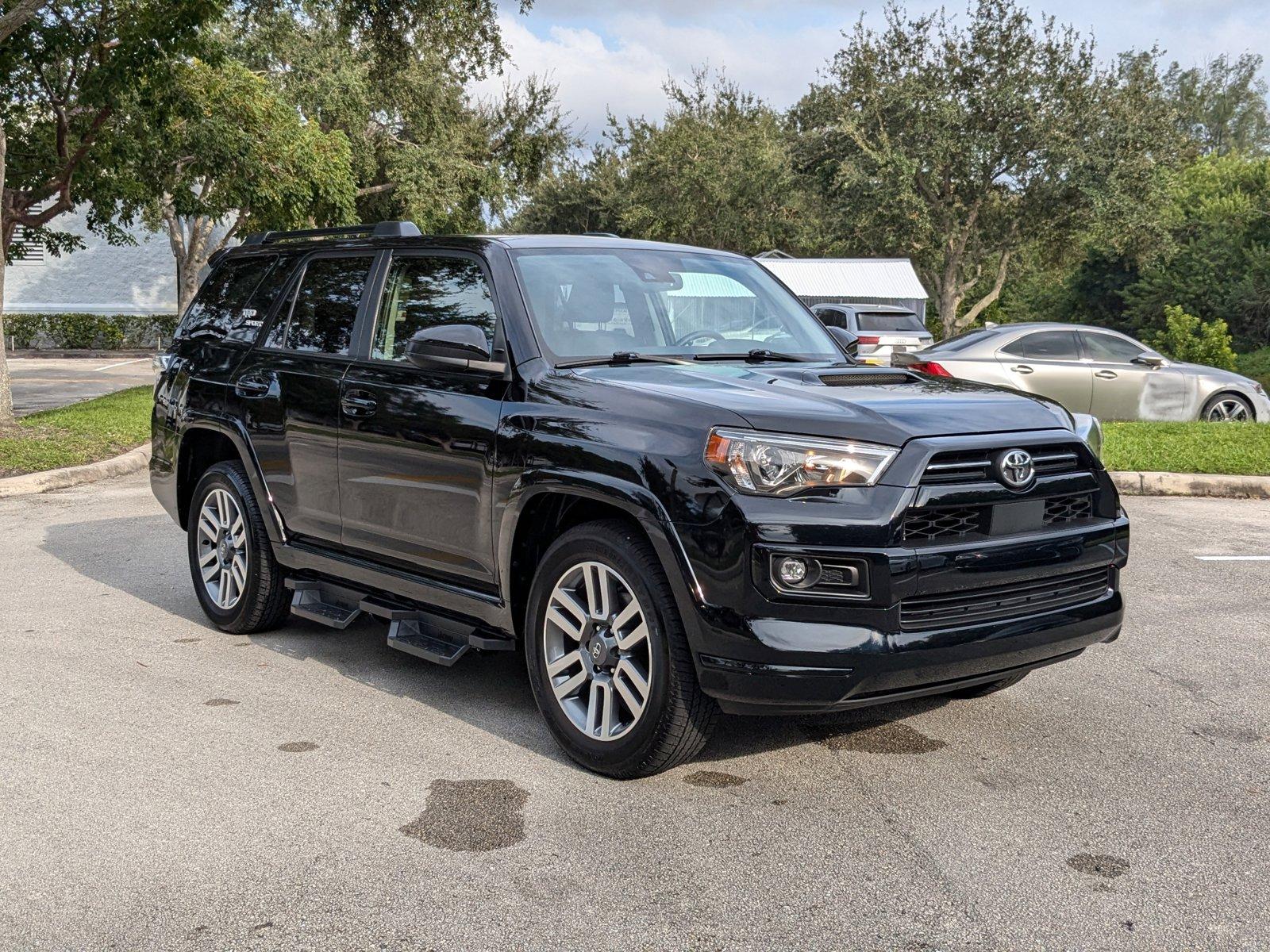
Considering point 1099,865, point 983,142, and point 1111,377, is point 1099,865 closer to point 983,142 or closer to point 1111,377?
point 1111,377

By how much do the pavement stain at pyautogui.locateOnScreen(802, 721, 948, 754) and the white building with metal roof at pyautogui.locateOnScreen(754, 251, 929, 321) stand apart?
28.8 metres

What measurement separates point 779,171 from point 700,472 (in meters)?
53.9

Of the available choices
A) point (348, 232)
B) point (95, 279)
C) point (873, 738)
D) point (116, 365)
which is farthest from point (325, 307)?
point (95, 279)

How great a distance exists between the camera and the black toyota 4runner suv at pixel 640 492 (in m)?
4.02

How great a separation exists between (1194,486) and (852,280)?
23760 mm

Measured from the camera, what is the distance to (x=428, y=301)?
18.1 ft

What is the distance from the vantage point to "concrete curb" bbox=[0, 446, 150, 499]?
38.3ft

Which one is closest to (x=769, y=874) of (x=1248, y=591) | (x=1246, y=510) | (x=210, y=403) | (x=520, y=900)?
(x=520, y=900)

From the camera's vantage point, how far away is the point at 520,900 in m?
3.52

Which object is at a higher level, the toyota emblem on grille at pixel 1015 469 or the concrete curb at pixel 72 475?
the toyota emblem on grille at pixel 1015 469

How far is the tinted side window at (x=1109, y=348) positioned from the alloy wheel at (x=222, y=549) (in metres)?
11.8

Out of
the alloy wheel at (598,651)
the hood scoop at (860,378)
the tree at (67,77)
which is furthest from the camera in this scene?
the tree at (67,77)

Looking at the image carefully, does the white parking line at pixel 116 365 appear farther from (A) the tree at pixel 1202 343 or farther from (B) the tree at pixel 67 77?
(A) the tree at pixel 1202 343

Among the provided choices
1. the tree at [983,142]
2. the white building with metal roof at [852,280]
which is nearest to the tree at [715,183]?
the tree at [983,142]
